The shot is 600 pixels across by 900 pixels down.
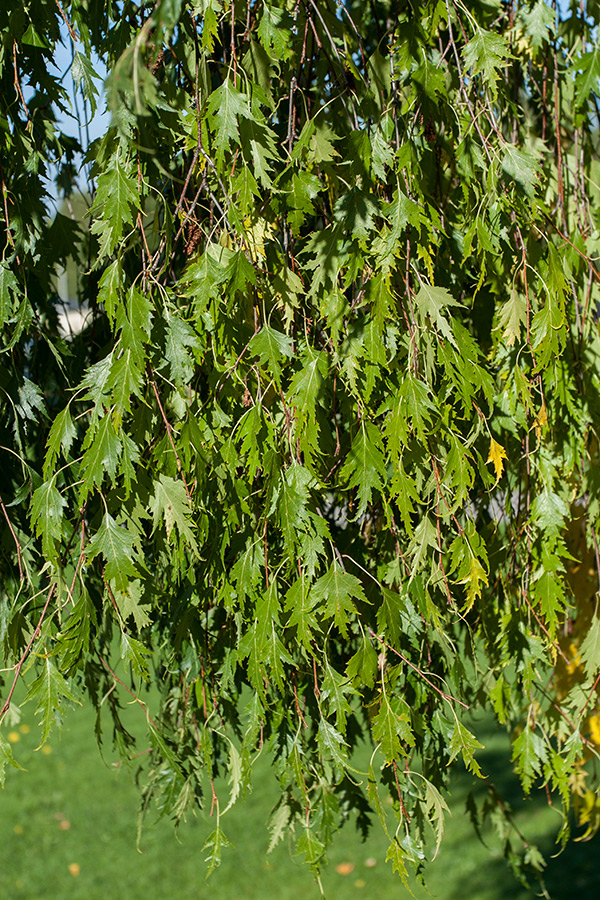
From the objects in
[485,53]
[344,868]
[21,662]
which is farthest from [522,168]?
[344,868]

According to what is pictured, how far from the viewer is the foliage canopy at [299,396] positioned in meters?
1.16

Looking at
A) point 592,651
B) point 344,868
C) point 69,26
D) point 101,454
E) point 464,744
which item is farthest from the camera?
point 344,868

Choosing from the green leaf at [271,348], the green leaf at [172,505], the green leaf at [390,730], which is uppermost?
the green leaf at [271,348]

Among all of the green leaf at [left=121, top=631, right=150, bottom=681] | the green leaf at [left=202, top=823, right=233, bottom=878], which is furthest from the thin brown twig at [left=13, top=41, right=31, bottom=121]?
the green leaf at [left=202, top=823, right=233, bottom=878]

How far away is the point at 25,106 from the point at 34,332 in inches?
14.7

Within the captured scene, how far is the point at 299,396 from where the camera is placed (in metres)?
1.16

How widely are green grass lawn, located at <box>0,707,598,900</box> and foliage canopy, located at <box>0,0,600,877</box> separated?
2.57 m

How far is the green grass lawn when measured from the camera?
3869 millimetres

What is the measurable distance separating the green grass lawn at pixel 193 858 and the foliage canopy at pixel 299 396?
257 centimetres

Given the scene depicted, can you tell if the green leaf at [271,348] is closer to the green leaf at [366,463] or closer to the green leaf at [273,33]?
the green leaf at [366,463]

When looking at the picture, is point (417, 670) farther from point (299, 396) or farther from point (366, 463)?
point (299, 396)

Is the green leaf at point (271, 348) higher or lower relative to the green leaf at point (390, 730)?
higher

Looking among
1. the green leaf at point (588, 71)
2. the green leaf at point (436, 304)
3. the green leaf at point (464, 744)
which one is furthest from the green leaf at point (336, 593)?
the green leaf at point (588, 71)

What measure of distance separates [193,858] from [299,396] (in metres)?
3.67
